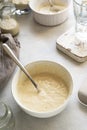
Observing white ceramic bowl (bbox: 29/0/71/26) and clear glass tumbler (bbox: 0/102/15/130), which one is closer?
clear glass tumbler (bbox: 0/102/15/130)

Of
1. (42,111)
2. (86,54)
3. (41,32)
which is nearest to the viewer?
(42,111)

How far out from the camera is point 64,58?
71 cm

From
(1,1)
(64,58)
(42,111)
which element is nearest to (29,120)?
(42,111)

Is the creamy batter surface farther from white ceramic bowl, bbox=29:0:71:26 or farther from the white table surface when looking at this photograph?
white ceramic bowl, bbox=29:0:71:26

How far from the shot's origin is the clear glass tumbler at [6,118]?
54 cm

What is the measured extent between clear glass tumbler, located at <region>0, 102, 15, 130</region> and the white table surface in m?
0.01

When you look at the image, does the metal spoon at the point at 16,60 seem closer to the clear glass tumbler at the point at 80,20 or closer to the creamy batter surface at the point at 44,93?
the creamy batter surface at the point at 44,93

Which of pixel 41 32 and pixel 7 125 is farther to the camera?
pixel 41 32

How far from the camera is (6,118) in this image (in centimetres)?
55

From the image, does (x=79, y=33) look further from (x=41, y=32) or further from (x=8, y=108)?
(x=8, y=108)

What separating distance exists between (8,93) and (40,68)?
0.09 m

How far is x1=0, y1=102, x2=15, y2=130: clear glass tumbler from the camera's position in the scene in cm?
54

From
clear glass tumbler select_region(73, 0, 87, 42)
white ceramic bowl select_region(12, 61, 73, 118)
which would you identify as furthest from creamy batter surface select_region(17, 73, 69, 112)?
clear glass tumbler select_region(73, 0, 87, 42)

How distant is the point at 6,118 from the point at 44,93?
0.09m
